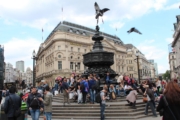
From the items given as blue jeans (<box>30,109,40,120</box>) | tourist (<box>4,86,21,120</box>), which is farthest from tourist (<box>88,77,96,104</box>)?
tourist (<box>4,86,21,120</box>)

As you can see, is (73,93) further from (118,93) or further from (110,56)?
(110,56)

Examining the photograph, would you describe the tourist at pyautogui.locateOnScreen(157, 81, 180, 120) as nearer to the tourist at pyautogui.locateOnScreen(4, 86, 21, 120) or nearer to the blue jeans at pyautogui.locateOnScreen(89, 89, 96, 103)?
the tourist at pyautogui.locateOnScreen(4, 86, 21, 120)

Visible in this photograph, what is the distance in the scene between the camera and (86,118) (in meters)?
11.4

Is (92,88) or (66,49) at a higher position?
(66,49)

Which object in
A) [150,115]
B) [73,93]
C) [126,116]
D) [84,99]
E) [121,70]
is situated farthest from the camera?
[121,70]

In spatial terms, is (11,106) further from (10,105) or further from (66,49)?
(66,49)

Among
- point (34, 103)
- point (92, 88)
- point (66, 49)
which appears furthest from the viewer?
point (66, 49)

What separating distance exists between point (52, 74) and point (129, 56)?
4516 cm

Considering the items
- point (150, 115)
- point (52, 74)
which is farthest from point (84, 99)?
point (52, 74)

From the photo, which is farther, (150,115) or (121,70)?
(121,70)

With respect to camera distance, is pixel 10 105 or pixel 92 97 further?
pixel 92 97

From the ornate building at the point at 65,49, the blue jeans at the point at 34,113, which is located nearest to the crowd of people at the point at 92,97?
the blue jeans at the point at 34,113

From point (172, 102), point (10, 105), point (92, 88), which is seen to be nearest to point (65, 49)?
point (92, 88)

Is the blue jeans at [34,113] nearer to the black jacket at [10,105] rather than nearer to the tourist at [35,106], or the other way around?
the tourist at [35,106]
